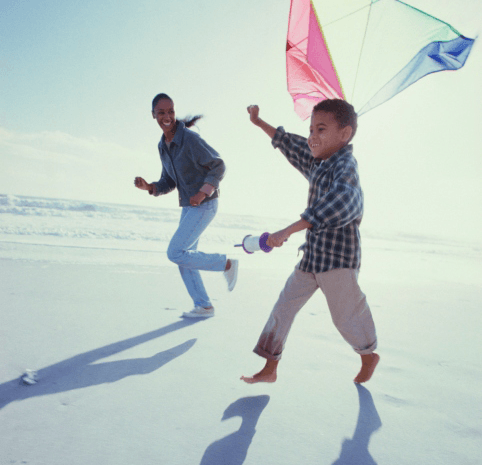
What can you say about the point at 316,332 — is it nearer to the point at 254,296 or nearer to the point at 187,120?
the point at 254,296

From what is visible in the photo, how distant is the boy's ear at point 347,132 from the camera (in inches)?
74.0

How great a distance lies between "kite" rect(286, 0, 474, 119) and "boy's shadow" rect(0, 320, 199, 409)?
185 cm

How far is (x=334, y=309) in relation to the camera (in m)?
1.87

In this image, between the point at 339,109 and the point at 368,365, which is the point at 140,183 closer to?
the point at 339,109

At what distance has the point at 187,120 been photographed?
10.7 ft

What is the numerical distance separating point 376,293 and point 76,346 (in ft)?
11.1

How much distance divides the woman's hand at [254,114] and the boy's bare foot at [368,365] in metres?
1.45

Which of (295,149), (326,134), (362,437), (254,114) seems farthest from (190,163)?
(362,437)

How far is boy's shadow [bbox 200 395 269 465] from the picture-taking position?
51.3 inches

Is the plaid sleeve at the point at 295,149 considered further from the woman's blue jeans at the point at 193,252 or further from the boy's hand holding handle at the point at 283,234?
the woman's blue jeans at the point at 193,252

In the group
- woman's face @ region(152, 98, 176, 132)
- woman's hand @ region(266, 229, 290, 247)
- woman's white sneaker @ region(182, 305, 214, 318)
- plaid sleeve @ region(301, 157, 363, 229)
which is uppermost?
woman's face @ region(152, 98, 176, 132)

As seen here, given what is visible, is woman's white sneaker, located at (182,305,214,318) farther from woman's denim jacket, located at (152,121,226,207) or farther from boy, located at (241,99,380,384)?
boy, located at (241,99,380,384)

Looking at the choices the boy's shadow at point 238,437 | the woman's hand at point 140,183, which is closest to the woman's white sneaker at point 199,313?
the woman's hand at point 140,183

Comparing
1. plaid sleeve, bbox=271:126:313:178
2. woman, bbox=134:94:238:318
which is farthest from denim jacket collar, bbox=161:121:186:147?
plaid sleeve, bbox=271:126:313:178
